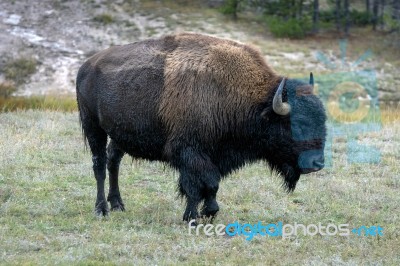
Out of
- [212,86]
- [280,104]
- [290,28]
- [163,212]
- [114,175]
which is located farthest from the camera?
[290,28]

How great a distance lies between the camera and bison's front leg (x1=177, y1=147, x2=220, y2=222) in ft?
→ 27.2

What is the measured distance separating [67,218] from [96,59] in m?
2.20

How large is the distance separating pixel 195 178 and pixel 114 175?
1.70 metres

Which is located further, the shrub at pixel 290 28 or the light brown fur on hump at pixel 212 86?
the shrub at pixel 290 28

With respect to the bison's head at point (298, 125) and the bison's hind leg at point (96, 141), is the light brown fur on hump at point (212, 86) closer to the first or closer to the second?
the bison's head at point (298, 125)

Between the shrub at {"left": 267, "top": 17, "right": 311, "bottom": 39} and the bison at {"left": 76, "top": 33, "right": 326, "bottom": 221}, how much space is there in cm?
2912

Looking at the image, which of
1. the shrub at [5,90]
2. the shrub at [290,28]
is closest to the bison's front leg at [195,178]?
the shrub at [5,90]

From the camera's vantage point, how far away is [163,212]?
892 centimetres

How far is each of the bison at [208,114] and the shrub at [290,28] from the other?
29115 mm

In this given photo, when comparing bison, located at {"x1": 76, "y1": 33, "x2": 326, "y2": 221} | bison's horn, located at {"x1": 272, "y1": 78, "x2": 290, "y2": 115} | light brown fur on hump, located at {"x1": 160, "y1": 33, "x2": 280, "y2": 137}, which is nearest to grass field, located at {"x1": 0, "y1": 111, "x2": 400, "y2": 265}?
bison, located at {"x1": 76, "y1": 33, "x2": 326, "y2": 221}

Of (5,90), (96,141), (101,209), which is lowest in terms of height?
(5,90)

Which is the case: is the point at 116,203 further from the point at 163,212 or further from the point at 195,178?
the point at 195,178

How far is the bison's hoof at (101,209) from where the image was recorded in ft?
29.2

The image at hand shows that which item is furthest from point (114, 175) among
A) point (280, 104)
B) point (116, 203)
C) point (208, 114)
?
point (280, 104)
